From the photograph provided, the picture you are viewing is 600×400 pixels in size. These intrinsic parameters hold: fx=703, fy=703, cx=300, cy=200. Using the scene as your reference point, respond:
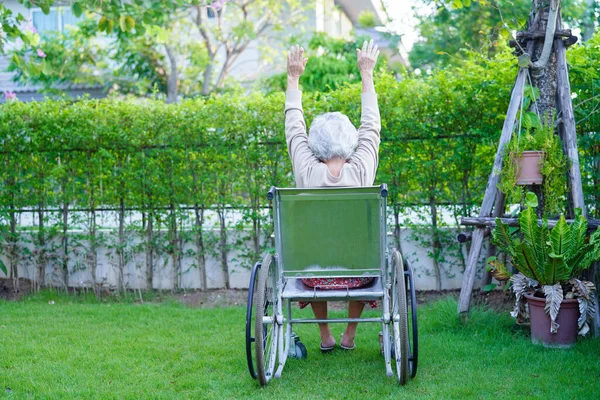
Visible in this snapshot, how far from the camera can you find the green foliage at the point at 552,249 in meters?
4.48

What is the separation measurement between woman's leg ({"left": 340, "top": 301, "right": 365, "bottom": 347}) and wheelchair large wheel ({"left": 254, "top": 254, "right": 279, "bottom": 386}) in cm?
58

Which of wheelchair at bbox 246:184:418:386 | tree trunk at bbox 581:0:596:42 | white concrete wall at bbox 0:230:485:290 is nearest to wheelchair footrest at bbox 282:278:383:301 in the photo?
wheelchair at bbox 246:184:418:386

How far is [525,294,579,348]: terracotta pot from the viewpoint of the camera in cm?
462

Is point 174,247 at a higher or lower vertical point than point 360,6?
lower

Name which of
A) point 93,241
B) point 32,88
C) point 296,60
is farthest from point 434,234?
point 32,88

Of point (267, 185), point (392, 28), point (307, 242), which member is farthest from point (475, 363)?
point (392, 28)

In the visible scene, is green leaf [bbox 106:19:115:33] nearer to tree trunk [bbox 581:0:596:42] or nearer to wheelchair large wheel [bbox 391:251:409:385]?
wheelchair large wheel [bbox 391:251:409:385]

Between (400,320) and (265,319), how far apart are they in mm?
714

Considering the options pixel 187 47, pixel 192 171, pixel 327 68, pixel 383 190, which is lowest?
pixel 383 190

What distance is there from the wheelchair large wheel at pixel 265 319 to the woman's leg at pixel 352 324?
584mm

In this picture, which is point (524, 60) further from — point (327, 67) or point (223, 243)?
point (327, 67)

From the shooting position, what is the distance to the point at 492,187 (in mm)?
5215

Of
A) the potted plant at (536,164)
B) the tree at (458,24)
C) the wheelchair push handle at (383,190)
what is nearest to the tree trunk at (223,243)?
the potted plant at (536,164)

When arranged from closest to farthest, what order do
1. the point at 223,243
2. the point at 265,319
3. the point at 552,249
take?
1. the point at 265,319
2. the point at 552,249
3. the point at 223,243
